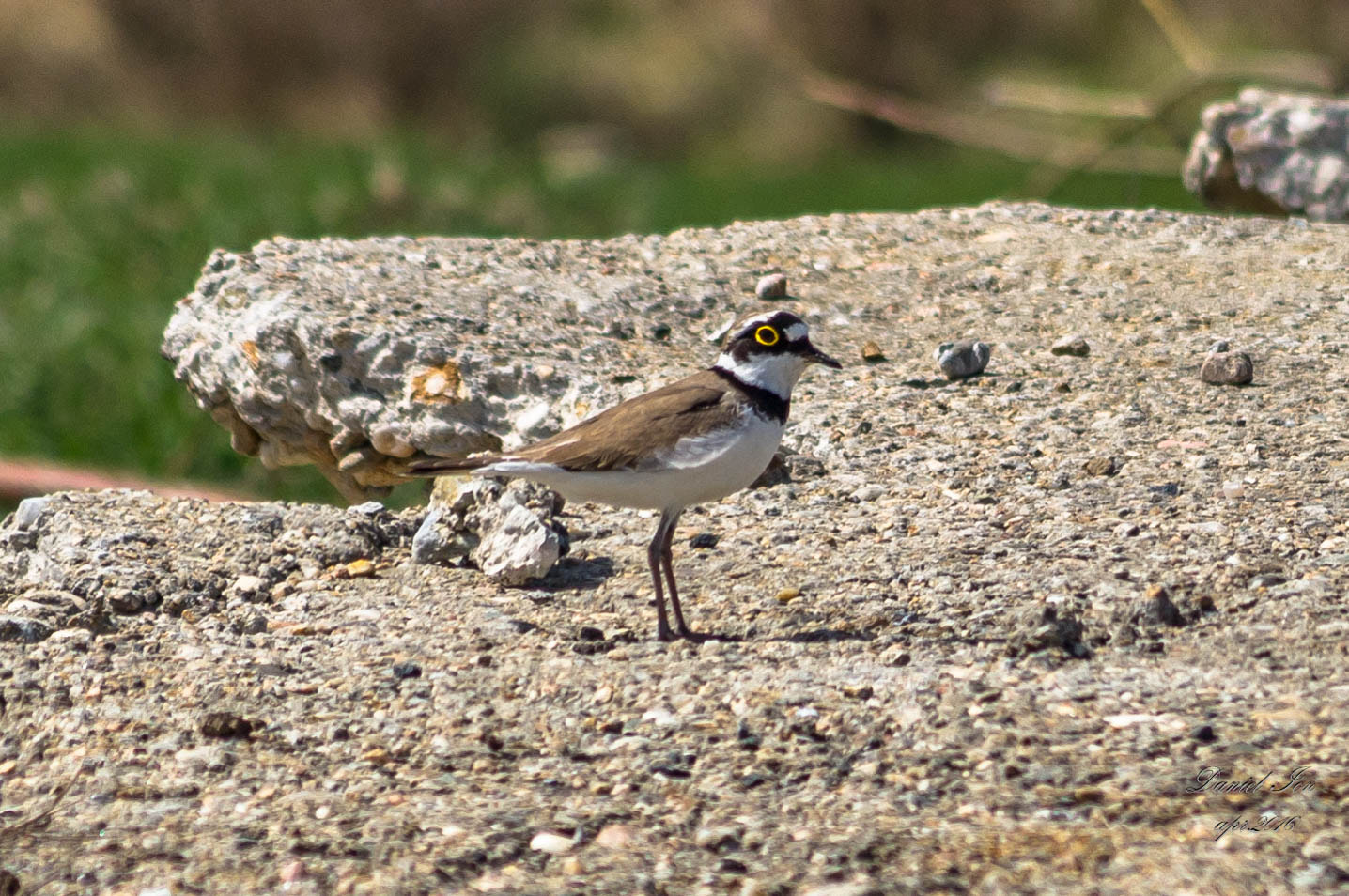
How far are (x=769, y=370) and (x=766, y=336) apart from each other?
75 millimetres

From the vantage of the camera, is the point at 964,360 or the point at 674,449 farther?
the point at 964,360

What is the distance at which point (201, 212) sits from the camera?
38.5 feet

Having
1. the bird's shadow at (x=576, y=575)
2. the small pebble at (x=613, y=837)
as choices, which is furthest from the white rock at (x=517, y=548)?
the small pebble at (x=613, y=837)

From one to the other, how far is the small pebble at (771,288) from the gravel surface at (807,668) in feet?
0.83

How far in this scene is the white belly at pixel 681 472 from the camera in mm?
3410

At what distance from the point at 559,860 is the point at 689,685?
1.94 ft

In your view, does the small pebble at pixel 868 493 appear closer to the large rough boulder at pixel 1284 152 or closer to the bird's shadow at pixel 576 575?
the bird's shadow at pixel 576 575

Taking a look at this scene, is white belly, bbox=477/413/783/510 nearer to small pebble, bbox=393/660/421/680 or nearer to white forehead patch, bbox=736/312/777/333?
white forehead patch, bbox=736/312/777/333

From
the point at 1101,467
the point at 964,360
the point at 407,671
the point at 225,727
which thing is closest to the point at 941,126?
the point at 964,360

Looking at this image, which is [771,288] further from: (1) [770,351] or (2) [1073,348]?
(1) [770,351]

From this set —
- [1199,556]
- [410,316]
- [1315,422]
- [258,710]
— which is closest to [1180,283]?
[1315,422]

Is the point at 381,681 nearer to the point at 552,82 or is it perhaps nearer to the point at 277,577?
the point at 277,577

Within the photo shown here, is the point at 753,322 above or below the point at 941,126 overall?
below

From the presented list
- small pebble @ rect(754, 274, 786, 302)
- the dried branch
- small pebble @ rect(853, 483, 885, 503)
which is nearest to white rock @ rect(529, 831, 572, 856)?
small pebble @ rect(853, 483, 885, 503)
